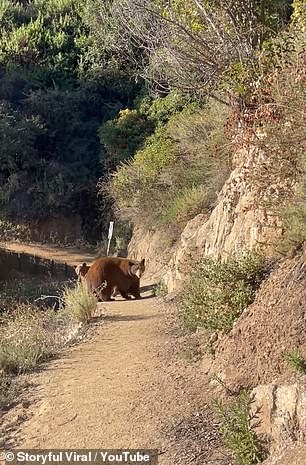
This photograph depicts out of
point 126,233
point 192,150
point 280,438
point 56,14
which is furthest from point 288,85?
point 56,14

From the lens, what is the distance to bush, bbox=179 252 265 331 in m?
7.08

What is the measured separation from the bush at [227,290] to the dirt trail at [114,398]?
0.62 meters

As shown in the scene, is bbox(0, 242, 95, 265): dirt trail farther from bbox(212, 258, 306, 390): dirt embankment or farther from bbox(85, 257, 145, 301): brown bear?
bbox(212, 258, 306, 390): dirt embankment

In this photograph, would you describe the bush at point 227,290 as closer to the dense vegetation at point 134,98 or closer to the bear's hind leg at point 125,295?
the dense vegetation at point 134,98

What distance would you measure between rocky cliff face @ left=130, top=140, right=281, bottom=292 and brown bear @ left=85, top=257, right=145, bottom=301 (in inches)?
27.4

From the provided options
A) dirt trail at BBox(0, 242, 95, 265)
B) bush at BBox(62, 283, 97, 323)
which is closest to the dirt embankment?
bush at BBox(62, 283, 97, 323)

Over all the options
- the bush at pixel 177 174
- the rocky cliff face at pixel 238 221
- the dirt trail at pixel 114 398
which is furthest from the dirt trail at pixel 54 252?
the dirt trail at pixel 114 398

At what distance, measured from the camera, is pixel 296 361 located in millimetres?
5426

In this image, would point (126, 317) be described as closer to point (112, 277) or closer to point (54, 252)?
point (112, 277)

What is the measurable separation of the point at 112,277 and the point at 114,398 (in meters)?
6.65

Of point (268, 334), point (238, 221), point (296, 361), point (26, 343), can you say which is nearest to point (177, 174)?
point (238, 221)

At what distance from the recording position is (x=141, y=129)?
25500 millimetres

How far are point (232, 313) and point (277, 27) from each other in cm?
753

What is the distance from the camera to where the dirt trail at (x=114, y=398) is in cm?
609
